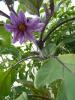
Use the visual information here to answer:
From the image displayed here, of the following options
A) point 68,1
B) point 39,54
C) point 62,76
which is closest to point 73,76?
point 62,76

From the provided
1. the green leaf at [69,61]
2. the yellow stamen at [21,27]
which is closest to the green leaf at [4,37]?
the yellow stamen at [21,27]

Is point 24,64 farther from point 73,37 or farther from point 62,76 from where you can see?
point 62,76

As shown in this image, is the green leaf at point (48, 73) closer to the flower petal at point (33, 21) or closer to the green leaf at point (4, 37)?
the flower petal at point (33, 21)

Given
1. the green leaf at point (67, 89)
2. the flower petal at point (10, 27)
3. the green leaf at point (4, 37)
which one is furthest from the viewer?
the green leaf at point (4, 37)

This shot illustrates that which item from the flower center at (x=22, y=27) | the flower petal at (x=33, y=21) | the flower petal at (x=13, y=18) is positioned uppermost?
the flower petal at (x=13, y=18)

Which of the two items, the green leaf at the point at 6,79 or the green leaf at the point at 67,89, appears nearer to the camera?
the green leaf at the point at 67,89

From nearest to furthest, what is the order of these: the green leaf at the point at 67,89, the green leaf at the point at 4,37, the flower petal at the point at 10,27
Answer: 1. the green leaf at the point at 67,89
2. the flower petal at the point at 10,27
3. the green leaf at the point at 4,37

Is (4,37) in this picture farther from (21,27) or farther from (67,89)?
(67,89)

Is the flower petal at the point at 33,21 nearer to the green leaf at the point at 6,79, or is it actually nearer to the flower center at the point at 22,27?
the flower center at the point at 22,27

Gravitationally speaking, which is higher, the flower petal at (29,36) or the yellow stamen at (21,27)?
the yellow stamen at (21,27)
